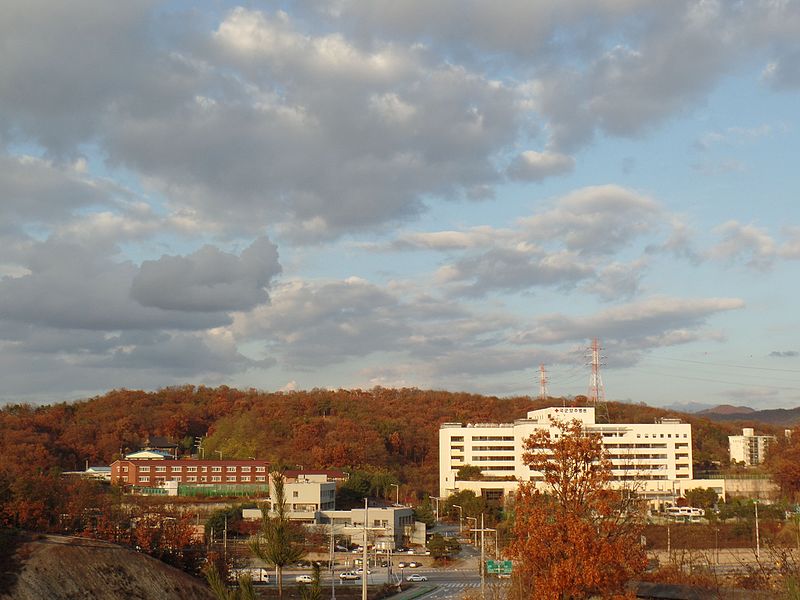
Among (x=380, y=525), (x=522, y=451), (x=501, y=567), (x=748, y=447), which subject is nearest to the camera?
(x=501, y=567)

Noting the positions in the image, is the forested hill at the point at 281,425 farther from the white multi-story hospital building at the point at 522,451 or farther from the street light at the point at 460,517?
the street light at the point at 460,517

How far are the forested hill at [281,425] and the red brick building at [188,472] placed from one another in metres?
9.42

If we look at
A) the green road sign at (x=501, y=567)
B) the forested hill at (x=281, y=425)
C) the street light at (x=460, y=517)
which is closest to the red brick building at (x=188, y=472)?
the forested hill at (x=281, y=425)

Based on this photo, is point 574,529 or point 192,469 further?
point 192,469

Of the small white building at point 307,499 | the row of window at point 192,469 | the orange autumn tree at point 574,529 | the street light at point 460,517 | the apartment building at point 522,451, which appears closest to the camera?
the orange autumn tree at point 574,529

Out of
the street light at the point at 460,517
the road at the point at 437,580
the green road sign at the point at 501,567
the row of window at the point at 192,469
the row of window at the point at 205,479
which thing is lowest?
the road at the point at 437,580

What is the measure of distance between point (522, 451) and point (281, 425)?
31295 mm

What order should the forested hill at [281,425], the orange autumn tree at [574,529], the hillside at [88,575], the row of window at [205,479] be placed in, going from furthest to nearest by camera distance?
1. the forested hill at [281,425]
2. the row of window at [205,479]
3. the hillside at [88,575]
4. the orange autumn tree at [574,529]

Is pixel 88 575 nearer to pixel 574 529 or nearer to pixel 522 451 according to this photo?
pixel 574 529

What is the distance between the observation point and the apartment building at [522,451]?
8450 cm

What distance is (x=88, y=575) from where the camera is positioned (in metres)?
28.0

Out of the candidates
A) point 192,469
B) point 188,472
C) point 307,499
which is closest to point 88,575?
point 307,499

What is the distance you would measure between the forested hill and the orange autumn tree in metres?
67.2

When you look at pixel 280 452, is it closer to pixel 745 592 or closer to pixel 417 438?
pixel 417 438
